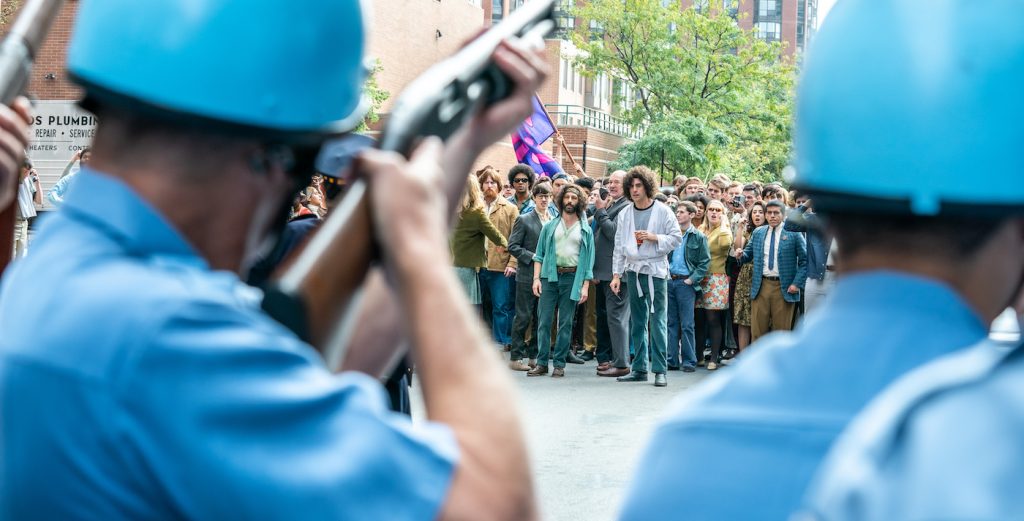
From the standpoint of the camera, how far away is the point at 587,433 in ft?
31.7

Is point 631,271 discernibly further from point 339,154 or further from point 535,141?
point 339,154

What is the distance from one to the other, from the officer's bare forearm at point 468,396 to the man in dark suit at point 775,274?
12.0 meters

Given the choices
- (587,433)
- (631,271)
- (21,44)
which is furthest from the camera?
(631,271)

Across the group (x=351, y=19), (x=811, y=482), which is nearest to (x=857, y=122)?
(x=811, y=482)

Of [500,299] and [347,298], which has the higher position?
[347,298]

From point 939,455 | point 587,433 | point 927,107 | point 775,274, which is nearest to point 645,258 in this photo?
point 775,274

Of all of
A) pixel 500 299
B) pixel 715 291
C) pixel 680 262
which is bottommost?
pixel 500 299

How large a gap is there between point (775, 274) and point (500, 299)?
129 inches

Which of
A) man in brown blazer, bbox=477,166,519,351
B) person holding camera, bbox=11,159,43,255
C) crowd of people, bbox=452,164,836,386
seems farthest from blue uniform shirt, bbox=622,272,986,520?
person holding camera, bbox=11,159,43,255

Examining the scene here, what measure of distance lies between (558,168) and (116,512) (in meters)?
18.4

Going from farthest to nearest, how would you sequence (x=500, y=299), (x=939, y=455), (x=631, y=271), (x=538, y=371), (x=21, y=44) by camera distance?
1. (x=500, y=299)
2. (x=538, y=371)
3. (x=631, y=271)
4. (x=21, y=44)
5. (x=939, y=455)

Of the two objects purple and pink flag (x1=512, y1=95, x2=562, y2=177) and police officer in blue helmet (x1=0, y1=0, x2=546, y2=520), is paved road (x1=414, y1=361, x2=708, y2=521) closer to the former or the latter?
purple and pink flag (x1=512, y1=95, x2=562, y2=177)

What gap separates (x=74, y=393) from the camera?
1.28 metres

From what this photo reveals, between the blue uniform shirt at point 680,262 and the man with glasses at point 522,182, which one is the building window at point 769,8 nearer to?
the man with glasses at point 522,182
